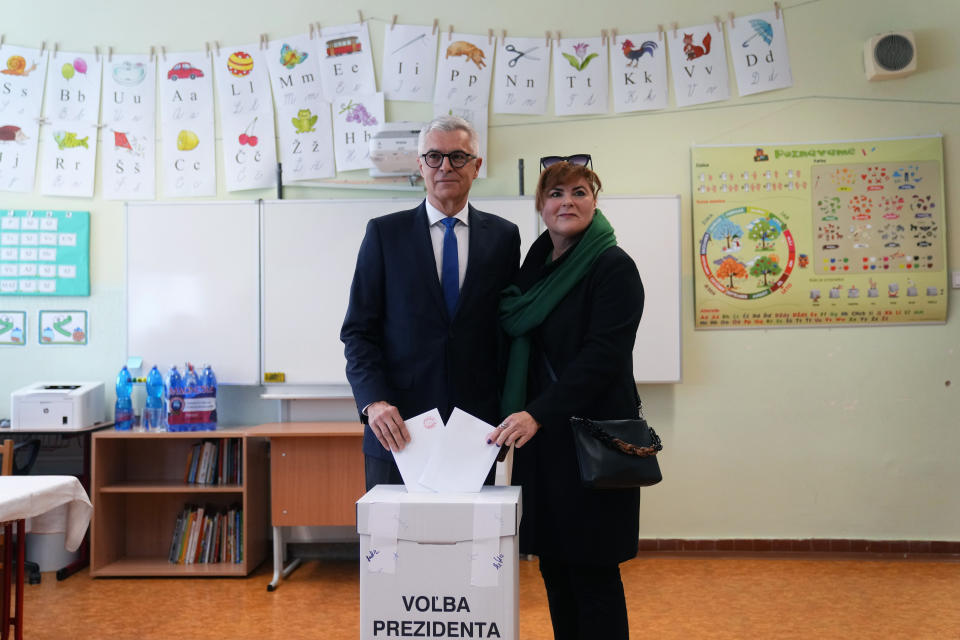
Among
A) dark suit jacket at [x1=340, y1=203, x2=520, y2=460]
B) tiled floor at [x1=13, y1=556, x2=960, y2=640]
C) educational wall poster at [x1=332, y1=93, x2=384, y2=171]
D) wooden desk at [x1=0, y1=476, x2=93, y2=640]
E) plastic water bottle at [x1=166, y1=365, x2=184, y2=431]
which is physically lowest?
→ tiled floor at [x1=13, y1=556, x2=960, y2=640]

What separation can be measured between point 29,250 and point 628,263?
3511 mm

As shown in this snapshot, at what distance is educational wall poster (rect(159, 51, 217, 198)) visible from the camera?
3.96m

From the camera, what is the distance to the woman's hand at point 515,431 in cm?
158

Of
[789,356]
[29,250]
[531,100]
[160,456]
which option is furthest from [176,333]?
[789,356]

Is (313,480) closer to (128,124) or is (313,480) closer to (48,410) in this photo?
(48,410)

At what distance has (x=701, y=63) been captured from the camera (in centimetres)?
384

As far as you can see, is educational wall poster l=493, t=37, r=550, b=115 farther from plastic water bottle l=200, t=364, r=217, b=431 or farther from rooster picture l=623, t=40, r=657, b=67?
plastic water bottle l=200, t=364, r=217, b=431

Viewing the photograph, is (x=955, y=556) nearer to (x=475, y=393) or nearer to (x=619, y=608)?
(x=619, y=608)

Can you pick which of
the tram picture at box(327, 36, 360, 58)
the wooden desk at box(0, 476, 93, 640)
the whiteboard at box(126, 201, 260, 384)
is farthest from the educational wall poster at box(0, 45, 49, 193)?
the wooden desk at box(0, 476, 93, 640)

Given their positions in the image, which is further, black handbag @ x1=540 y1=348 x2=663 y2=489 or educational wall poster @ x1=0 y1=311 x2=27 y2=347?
educational wall poster @ x1=0 y1=311 x2=27 y2=347

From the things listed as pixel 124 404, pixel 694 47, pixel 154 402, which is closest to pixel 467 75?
pixel 694 47

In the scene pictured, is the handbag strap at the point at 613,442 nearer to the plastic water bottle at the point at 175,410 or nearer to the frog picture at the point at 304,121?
the plastic water bottle at the point at 175,410

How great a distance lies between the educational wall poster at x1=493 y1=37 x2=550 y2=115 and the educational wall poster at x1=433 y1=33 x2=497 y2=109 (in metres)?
0.07

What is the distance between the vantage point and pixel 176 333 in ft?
12.5
